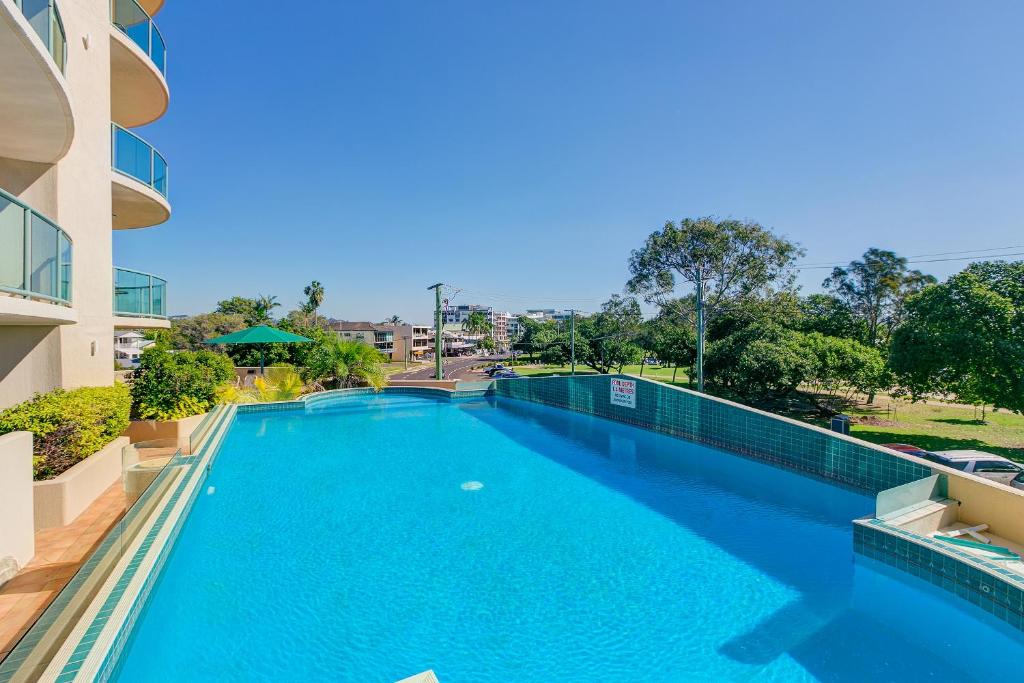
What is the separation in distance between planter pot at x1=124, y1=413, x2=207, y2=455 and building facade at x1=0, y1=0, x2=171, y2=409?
149cm

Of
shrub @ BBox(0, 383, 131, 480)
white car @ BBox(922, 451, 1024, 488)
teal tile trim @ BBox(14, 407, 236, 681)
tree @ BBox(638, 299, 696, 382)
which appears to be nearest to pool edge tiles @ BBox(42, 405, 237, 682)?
teal tile trim @ BBox(14, 407, 236, 681)

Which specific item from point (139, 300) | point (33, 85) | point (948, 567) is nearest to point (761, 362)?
point (948, 567)

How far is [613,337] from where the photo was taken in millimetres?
43094

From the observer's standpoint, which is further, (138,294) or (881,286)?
(881,286)

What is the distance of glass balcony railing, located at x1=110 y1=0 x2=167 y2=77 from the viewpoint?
31.8 ft

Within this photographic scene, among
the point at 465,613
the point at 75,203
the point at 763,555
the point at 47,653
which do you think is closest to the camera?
the point at 47,653

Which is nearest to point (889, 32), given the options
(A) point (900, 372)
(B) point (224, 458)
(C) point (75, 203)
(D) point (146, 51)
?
(A) point (900, 372)

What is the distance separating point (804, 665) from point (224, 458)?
12591mm

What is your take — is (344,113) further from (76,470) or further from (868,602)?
(868,602)

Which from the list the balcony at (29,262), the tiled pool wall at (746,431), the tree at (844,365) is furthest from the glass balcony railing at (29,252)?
the tree at (844,365)

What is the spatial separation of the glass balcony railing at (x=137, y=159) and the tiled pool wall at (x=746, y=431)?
14.3 m

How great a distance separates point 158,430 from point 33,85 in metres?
7.99

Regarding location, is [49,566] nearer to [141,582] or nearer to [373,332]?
[141,582]

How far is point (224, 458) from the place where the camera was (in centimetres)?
1192
